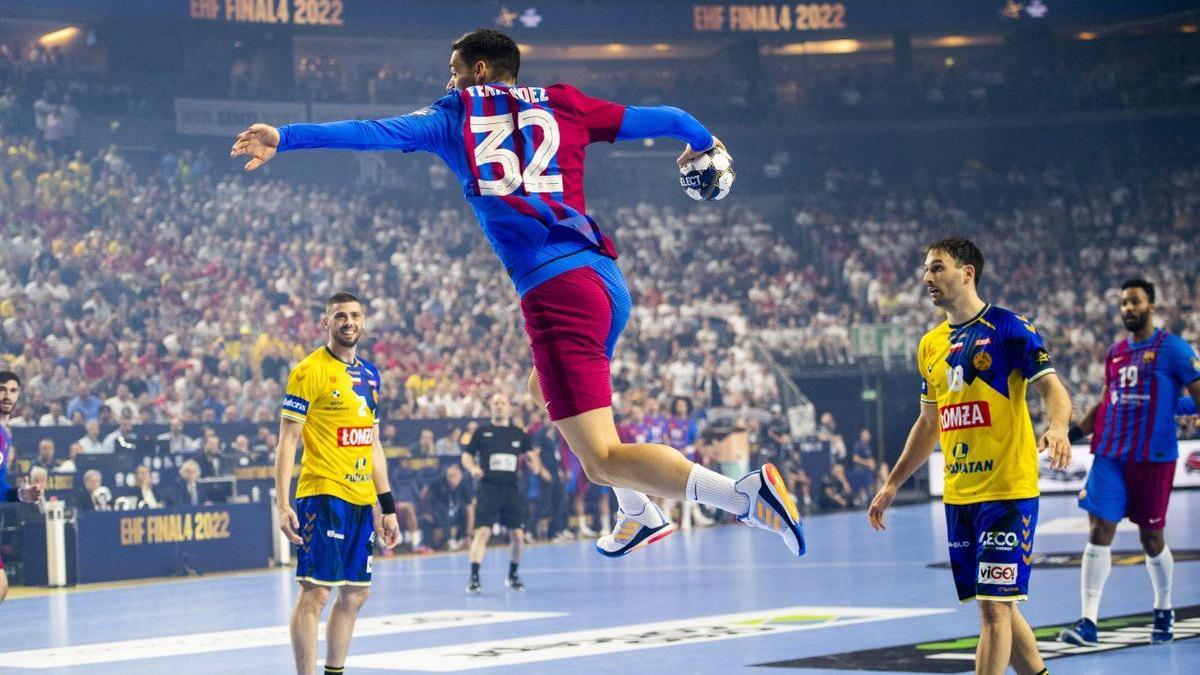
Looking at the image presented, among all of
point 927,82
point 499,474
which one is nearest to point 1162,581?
point 499,474

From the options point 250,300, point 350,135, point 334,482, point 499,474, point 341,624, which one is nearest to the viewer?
point 350,135

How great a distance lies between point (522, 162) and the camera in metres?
6.03

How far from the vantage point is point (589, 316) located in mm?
6039

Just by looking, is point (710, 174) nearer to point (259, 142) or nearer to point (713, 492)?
point (713, 492)

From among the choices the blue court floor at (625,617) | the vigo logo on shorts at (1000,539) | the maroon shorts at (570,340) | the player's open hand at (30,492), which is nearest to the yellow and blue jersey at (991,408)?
the vigo logo on shorts at (1000,539)

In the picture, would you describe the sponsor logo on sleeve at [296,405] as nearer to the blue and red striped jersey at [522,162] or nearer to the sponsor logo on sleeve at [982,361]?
the blue and red striped jersey at [522,162]

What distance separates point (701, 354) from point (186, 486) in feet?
40.8

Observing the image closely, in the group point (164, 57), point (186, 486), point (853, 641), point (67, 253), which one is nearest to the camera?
point (853, 641)

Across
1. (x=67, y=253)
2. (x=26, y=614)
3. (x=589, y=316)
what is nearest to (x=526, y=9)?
(x=67, y=253)

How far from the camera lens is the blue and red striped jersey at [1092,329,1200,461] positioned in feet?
34.7

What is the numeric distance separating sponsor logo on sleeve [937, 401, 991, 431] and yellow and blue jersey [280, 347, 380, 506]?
382cm

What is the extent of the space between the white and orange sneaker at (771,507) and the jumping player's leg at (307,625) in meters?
3.54

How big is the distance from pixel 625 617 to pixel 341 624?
193 inches

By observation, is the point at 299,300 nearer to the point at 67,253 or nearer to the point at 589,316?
the point at 67,253
